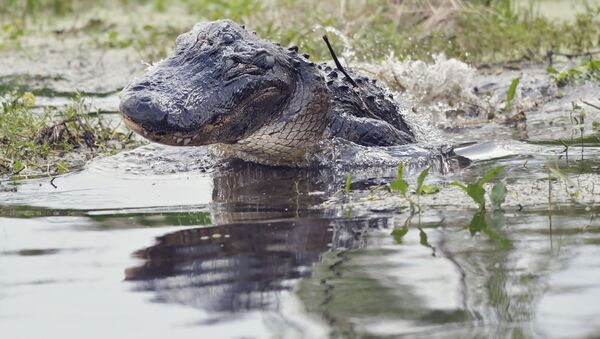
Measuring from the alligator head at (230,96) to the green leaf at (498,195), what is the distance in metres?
1.49

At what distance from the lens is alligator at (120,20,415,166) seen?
4.77 metres

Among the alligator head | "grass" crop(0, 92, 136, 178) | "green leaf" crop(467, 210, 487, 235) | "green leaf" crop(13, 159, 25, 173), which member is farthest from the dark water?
"grass" crop(0, 92, 136, 178)

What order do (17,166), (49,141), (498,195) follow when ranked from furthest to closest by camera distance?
1. (49,141)
2. (17,166)
3. (498,195)

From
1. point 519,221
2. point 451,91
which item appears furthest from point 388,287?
point 451,91

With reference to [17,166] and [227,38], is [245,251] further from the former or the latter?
[17,166]

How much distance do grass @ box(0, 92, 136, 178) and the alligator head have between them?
1006 mm

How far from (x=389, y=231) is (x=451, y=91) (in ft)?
13.6

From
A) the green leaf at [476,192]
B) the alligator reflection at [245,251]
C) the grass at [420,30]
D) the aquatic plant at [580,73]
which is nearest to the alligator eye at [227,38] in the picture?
the alligator reflection at [245,251]

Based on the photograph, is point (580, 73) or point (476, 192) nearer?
point (476, 192)

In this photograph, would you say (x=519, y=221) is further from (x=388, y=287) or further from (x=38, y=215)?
(x=38, y=215)

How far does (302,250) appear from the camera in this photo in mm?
3664

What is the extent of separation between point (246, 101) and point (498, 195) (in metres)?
1.63

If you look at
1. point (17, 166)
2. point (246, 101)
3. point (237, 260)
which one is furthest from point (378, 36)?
point (237, 260)

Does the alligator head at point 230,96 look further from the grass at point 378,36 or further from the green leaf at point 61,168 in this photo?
the grass at point 378,36
